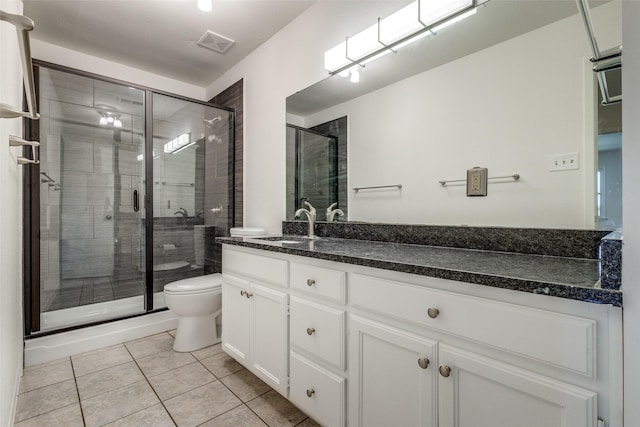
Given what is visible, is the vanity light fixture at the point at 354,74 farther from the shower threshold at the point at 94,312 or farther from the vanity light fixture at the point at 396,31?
the shower threshold at the point at 94,312

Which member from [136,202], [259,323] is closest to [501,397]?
[259,323]

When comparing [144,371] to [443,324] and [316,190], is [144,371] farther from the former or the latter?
[443,324]

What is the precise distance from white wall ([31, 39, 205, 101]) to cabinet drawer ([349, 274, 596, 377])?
3.19 m

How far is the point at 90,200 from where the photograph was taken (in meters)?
2.49

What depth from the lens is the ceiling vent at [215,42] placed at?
2408 mm

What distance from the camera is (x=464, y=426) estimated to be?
824 millimetres

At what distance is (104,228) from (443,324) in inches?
111

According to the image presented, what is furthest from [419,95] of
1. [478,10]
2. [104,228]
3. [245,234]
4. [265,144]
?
[104,228]

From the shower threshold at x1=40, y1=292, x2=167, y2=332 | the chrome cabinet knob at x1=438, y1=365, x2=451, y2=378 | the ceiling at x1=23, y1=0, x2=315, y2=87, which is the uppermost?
the ceiling at x1=23, y1=0, x2=315, y2=87

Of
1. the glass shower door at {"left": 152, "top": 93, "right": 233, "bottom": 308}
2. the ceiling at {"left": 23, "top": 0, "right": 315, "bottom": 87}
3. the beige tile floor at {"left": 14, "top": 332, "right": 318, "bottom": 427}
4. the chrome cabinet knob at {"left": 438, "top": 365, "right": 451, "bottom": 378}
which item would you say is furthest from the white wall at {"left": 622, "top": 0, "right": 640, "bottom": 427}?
the glass shower door at {"left": 152, "top": 93, "right": 233, "bottom": 308}

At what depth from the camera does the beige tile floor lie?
1.42 metres

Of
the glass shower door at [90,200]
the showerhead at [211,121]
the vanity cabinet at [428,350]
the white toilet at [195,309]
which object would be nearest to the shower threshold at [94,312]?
the glass shower door at [90,200]

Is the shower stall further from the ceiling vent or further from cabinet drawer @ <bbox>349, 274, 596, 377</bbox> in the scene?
cabinet drawer @ <bbox>349, 274, 596, 377</bbox>

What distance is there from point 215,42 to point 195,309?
85.7 inches
